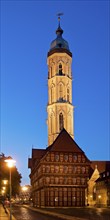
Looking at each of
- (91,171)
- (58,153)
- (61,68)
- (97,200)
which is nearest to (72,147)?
(58,153)

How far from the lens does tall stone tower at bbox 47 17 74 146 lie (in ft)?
365

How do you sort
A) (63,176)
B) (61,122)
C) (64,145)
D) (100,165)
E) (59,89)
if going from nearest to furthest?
(63,176), (64,145), (61,122), (100,165), (59,89)

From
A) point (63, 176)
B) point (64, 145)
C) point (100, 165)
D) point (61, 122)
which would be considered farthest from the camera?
point (100, 165)

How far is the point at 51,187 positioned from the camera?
7450 centimetres

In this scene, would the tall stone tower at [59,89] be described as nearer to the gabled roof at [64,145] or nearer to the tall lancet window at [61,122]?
the tall lancet window at [61,122]

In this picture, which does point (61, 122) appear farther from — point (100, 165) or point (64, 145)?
point (64, 145)

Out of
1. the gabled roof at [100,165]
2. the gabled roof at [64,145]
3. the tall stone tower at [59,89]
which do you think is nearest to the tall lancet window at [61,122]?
the tall stone tower at [59,89]

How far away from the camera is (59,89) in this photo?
379ft

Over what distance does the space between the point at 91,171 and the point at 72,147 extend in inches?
1285

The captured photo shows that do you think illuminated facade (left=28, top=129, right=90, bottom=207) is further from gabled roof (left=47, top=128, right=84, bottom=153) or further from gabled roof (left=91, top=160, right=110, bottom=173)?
gabled roof (left=91, top=160, right=110, bottom=173)

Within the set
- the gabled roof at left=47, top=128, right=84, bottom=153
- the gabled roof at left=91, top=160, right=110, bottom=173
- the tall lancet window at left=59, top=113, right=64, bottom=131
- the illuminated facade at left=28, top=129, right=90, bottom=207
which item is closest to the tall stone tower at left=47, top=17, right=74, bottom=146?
the tall lancet window at left=59, top=113, right=64, bottom=131

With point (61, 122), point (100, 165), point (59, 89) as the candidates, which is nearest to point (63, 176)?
point (61, 122)

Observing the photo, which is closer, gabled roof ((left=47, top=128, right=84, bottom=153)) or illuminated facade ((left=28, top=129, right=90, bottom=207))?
illuminated facade ((left=28, top=129, right=90, bottom=207))

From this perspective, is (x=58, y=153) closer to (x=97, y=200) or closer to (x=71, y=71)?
(x=97, y=200)
